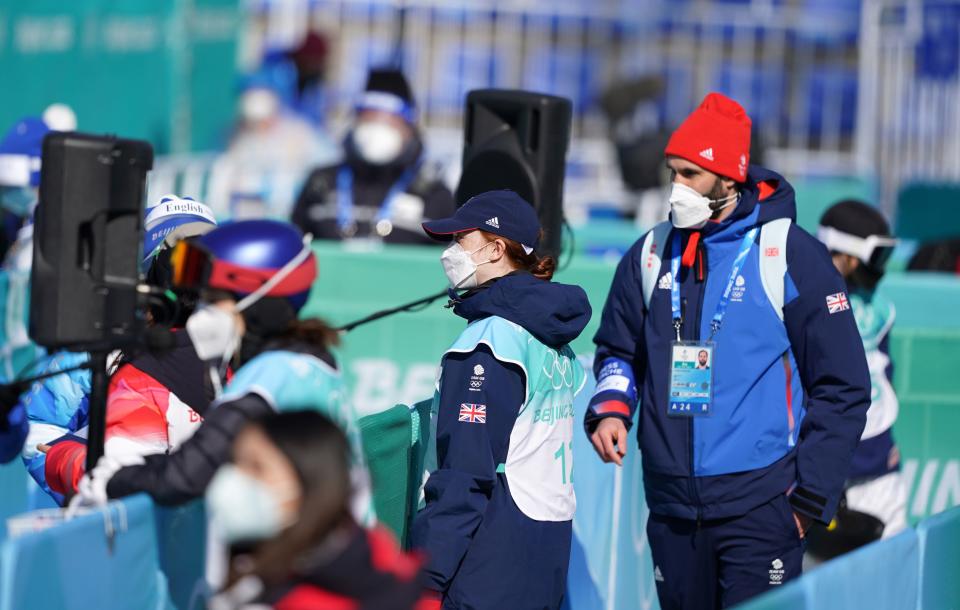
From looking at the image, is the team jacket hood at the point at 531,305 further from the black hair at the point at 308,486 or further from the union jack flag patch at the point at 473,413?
the black hair at the point at 308,486

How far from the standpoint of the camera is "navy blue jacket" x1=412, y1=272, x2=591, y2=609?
511 centimetres

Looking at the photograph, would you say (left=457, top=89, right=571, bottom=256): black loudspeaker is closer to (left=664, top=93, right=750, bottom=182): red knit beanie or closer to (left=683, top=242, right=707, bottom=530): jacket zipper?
(left=664, top=93, right=750, bottom=182): red knit beanie

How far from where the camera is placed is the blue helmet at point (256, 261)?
4.41 m

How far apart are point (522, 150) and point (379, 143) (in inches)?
142

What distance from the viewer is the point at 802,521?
566 centimetres

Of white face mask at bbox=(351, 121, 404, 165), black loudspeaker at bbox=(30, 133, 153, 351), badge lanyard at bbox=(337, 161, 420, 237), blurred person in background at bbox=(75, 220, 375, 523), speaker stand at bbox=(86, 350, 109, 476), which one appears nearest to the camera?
blurred person in background at bbox=(75, 220, 375, 523)

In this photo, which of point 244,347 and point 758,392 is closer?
point 244,347

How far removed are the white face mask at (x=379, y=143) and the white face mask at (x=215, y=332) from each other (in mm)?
7505

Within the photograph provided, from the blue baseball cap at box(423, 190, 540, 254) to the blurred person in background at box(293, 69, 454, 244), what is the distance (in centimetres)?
621

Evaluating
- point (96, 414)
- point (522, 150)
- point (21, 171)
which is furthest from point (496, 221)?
point (21, 171)

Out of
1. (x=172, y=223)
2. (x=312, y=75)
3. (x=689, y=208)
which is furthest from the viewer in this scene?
(x=312, y=75)

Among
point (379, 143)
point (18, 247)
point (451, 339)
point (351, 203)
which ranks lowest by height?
point (451, 339)

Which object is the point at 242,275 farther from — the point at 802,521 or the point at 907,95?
the point at 907,95

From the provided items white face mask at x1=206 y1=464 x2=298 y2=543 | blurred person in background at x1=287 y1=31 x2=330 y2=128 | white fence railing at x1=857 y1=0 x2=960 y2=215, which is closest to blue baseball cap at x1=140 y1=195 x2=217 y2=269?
white face mask at x1=206 y1=464 x2=298 y2=543
